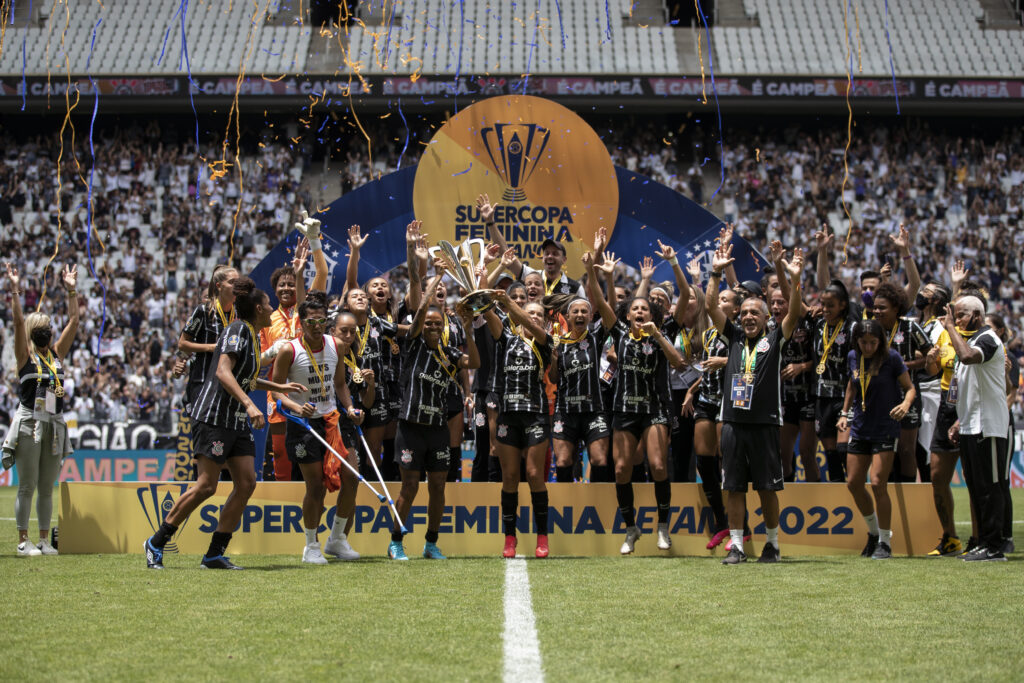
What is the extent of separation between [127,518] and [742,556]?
4914 millimetres

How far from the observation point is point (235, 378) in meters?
7.51

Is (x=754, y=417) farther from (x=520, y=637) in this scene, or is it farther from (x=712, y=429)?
(x=520, y=637)

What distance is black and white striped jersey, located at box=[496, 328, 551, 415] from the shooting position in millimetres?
8406

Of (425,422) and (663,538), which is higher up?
(425,422)

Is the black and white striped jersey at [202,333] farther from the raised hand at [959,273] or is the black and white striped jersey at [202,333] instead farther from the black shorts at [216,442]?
the raised hand at [959,273]

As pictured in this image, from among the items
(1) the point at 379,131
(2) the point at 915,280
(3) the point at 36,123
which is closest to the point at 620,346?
(2) the point at 915,280

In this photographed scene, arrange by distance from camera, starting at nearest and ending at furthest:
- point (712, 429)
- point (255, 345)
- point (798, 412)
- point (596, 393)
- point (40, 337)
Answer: point (255, 345) < point (596, 393) < point (40, 337) < point (712, 429) < point (798, 412)

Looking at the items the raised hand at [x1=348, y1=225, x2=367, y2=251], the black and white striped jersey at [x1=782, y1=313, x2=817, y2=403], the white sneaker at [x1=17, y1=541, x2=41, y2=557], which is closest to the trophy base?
the raised hand at [x1=348, y1=225, x2=367, y2=251]

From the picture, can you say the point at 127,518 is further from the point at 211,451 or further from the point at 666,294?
the point at 666,294

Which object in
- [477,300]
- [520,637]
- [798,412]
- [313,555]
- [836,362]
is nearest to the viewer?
[520,637]

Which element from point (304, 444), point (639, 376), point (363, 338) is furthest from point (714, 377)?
point (304, 444)

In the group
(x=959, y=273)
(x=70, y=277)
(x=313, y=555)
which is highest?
(x=70, y=277)

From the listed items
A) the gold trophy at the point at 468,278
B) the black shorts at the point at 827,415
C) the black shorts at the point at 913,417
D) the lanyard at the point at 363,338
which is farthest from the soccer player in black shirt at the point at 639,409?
the lanyard at the point at 363,338

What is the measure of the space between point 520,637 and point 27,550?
5.49 meters
